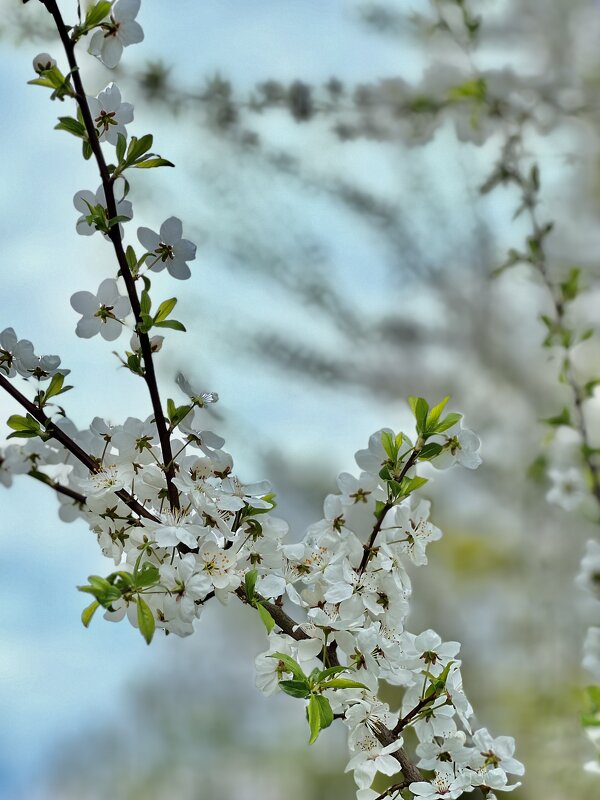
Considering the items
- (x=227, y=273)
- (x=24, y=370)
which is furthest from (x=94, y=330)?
(x=227, y=273)

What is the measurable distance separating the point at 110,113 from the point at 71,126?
0.03 meters

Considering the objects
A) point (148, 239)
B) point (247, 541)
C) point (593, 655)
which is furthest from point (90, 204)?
point (593, 655)

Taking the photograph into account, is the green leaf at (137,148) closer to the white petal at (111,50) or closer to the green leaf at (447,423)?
the white petal at (111,50)

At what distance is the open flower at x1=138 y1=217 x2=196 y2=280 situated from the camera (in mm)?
265

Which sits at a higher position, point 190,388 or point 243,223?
point 243,223

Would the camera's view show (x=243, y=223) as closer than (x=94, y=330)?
No

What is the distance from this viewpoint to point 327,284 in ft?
3.59

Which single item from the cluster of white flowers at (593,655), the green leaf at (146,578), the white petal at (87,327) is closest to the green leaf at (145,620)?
the green leaf at (146,578)

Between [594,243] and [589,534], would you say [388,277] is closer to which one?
[594,243]

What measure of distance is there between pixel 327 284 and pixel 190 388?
85cm

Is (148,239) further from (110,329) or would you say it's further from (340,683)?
(340,683)

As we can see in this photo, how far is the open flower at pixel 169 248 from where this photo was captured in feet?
0.87

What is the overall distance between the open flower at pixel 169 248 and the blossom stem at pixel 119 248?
15 millimetres

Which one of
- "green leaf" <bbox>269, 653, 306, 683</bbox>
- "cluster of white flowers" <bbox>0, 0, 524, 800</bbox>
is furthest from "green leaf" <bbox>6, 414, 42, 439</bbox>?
"green leaf" <bbox>269, 653, 306, 683</bbox>
